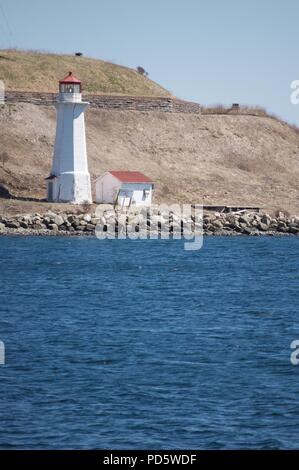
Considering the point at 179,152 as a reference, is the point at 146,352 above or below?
below

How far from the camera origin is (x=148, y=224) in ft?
209

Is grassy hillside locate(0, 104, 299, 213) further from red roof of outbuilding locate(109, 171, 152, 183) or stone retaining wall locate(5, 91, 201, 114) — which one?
red roof of outbuilding locate(109, 171, 152, 183)

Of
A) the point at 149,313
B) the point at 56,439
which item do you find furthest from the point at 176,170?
the point at 56,439

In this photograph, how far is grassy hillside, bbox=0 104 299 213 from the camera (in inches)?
2852

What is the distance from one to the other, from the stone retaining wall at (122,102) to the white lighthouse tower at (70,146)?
15.5 m

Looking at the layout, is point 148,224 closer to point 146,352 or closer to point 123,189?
point 123,189

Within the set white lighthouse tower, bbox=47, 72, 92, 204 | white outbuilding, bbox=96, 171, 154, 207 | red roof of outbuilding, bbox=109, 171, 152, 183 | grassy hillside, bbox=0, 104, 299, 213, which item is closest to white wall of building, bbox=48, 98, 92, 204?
white lighthouse tower, bbox=47, 72, 92, 204

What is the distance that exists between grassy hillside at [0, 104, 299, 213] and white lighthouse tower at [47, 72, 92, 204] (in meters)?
3.52

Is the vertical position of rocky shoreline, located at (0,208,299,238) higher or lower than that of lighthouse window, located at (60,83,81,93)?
lower

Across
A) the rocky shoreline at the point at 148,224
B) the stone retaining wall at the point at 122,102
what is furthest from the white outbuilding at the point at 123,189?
the stone retaining wall at the point at 122,102

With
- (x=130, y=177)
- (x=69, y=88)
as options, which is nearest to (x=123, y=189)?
(x=130, y=177)

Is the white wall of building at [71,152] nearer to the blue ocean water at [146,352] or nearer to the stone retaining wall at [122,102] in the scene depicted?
the blue ocean water at [146,352]

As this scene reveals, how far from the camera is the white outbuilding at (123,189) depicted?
66750 millimetres

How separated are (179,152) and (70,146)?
19417mm
